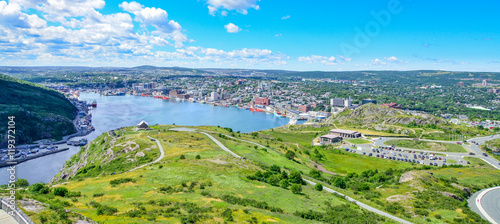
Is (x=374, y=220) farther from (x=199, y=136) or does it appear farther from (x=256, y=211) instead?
(x=199, y=136)

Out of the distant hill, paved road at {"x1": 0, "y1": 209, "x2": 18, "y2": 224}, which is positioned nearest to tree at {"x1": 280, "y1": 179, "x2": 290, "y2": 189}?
paved road at {"x1": 0, "y1": 209, "x2": 18, "y2": 224}

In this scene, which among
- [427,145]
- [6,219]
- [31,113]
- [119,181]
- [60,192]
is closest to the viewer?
[6,219]

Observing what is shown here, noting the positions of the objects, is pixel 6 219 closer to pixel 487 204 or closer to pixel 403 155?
pixel 487 204

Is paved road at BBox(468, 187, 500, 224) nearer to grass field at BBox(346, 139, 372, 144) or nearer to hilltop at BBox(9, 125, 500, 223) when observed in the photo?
hilltop at BBox(9, 125, 500, 223)

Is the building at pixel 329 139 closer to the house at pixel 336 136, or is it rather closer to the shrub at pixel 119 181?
the house at pixel 336 136

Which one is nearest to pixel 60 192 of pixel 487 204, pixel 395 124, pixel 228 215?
pixel 228 215

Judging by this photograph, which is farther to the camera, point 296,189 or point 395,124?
point 395,124
